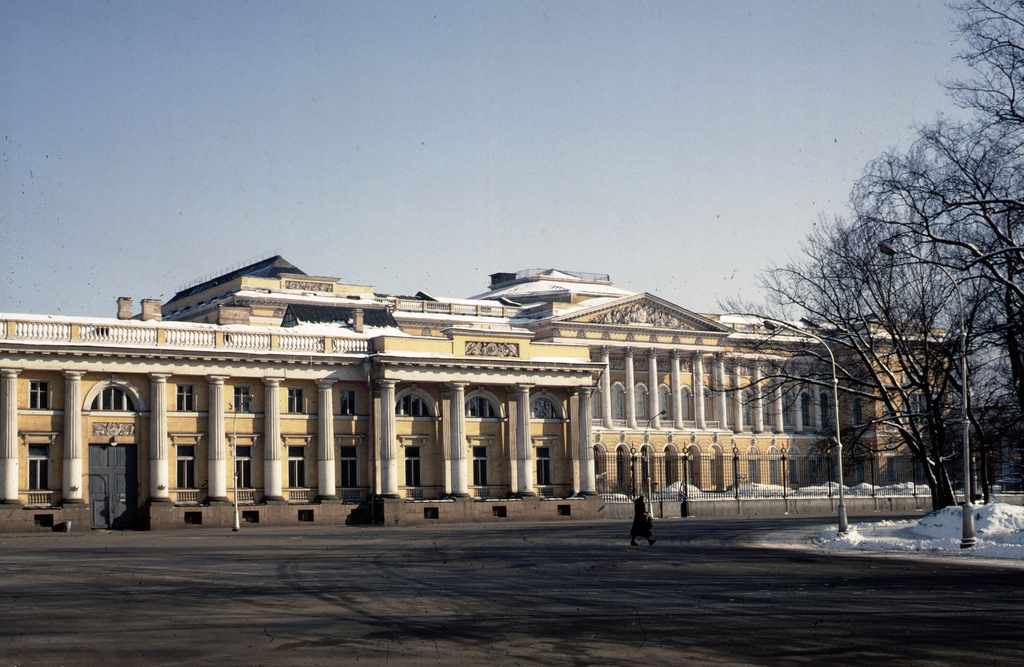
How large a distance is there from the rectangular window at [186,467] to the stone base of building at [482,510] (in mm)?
8922

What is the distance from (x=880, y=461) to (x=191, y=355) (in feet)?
224

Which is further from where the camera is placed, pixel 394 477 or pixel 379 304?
pixel 379 304

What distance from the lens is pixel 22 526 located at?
49.9 m

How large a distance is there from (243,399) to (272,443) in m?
2.54

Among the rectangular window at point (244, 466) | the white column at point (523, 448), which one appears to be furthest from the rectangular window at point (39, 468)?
the white column at point (523, 448)

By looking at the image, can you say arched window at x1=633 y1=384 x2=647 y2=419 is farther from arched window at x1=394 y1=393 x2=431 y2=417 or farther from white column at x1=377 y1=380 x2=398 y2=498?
white column at x1=377 y1=380 x2=398 y2=498

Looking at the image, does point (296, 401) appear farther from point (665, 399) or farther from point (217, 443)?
point (665, 399)

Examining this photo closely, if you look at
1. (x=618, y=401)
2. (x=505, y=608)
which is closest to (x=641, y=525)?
(x=505, y=608)

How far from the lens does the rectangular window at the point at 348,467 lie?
59.9 metres

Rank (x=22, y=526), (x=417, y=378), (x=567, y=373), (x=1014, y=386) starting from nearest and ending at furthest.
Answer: (x=1014, y=386) → (x=22, y=526) → (x=417, y=378) → (x=567, y=373)

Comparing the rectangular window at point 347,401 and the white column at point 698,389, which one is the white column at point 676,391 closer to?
the white column at point 698,389

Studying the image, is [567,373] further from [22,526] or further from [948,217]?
[948,217]

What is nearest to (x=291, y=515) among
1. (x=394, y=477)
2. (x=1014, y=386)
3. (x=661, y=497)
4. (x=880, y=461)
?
(x=394, y=477)

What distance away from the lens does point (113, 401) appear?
177 ft
